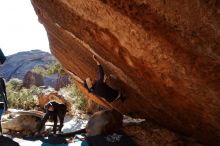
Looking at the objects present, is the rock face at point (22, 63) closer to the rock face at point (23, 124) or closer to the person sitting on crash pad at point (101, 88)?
the rock face at point (23, 124)

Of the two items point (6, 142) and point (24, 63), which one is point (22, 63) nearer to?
point (24, 63)

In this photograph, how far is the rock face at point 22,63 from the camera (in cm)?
5034

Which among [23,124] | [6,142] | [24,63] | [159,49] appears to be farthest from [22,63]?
[159,49]

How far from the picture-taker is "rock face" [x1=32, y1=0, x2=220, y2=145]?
4.93 m

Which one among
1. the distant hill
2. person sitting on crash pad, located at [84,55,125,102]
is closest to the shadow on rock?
person sitting on crash pad, located at [84,55,125,102]

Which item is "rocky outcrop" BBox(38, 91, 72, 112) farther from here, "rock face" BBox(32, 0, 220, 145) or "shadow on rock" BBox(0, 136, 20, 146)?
"shadow on rock" BBox(0, 136, 20, 146)

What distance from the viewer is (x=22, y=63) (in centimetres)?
5278

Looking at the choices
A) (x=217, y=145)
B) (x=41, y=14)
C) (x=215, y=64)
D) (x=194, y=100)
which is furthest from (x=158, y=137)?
(x=41, y=14)

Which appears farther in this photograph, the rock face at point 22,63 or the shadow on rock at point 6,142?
the rock face at point 22,63

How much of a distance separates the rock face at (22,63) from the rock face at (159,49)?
Answer: 41708 mm

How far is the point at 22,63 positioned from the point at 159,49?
162 ft

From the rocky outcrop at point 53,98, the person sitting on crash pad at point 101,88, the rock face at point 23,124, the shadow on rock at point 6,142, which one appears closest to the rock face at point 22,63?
the rocky outcrop at point 53,98

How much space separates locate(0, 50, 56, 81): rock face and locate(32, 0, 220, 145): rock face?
41708 mm

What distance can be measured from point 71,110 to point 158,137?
11.2 m
